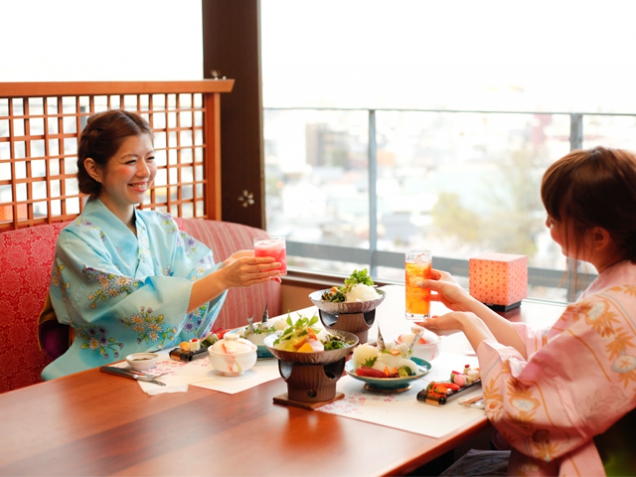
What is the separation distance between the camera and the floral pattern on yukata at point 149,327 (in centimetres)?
236

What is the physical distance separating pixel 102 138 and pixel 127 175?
145 millimetres

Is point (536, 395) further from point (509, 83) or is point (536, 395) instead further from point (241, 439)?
point (509, 83)

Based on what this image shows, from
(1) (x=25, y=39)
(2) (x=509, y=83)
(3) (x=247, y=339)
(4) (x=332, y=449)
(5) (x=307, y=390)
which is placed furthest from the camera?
(2) (x=509, y=83)

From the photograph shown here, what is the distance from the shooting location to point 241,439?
1.50m

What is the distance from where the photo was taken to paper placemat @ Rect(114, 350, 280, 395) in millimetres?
1790

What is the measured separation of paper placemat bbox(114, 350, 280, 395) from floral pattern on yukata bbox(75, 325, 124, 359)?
1.62ft

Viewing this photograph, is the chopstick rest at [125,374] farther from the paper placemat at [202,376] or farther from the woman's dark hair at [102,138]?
the woman's dark hair at [102,138]

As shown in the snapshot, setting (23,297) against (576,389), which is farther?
(23,297)

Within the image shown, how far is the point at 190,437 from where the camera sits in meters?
1.52

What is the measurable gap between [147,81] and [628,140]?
2.04m

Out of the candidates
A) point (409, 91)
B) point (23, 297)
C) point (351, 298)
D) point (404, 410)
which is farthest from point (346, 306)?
point (409, 91)

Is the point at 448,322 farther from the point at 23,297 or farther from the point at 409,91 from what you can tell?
the point at 409,91

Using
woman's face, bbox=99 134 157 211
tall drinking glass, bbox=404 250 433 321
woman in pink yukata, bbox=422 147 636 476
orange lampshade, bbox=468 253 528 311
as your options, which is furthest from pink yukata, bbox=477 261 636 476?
woman's face, bbox=99 134 157 211

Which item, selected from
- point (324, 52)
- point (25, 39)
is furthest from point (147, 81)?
point (324, 52)
